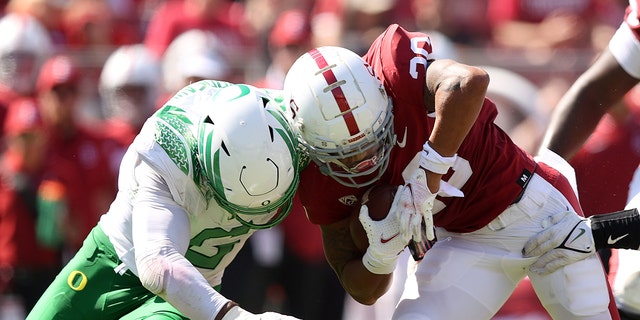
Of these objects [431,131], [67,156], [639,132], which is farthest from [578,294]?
[67,156]

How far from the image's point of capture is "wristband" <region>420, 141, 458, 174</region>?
425 centimetres

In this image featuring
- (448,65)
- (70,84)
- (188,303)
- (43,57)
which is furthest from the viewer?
(43,57)

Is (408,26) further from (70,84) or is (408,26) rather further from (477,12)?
(70,84)

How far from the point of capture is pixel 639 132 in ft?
24.1

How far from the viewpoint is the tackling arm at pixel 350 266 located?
466 centimetres

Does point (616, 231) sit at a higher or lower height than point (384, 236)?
lower

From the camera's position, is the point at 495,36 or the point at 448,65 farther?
the point at 495,36

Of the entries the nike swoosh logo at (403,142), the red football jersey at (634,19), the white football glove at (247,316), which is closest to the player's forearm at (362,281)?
the nike swoosh logo at (403,142)

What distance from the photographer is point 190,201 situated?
4.38 m

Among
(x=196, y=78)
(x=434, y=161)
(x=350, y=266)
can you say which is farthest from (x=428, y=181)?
(x=196, y=78)

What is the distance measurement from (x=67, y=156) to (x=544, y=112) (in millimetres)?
3052

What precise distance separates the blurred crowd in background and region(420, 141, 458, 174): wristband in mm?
2450

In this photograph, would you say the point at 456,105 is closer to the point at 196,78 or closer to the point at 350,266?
the point at 350,266

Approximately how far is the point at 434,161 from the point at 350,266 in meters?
0.69
